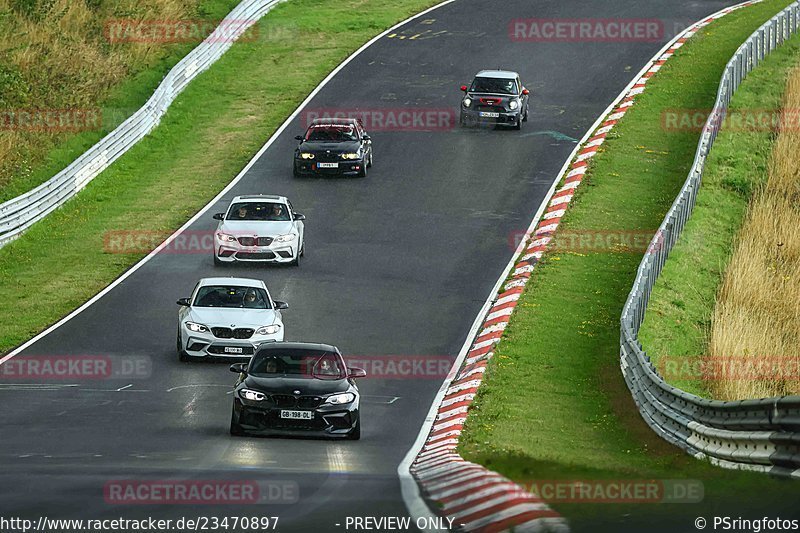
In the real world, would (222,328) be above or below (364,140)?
below

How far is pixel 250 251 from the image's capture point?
106ft

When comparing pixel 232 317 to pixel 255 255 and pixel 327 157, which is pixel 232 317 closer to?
pixel 255 255

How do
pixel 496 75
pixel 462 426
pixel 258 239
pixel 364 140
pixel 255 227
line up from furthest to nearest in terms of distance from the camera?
pixel 496 75 → pixel 364 140 → pixel 255 227 → pixel 258 239 → pixel 462 426

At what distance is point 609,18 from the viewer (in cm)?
5756

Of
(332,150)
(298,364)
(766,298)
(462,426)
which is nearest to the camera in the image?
(298,364)

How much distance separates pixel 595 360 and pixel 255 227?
9.93 metres

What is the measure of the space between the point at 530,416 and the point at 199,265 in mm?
12953

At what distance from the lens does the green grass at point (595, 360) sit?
15.1 m

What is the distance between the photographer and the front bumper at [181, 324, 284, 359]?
25.2 metres
